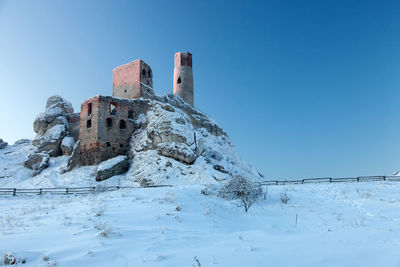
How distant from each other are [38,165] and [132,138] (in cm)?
1409

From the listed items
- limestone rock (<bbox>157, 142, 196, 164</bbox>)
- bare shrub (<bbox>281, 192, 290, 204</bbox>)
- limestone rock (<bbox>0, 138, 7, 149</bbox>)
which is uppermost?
limestone rock (<bbox>0, 138, 7, 149</bbox>)

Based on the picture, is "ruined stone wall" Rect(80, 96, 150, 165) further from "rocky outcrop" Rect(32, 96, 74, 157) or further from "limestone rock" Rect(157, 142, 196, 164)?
"limestone rock" Rect(157, 142, 196, 164)

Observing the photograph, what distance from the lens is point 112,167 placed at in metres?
30.3

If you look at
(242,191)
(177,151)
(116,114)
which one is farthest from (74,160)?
(242,191)

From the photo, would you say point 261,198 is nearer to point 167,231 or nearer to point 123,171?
point 167,231

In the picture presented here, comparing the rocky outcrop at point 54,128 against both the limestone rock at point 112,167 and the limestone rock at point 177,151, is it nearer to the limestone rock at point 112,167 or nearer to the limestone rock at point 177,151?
the limestone rock at point 112,167

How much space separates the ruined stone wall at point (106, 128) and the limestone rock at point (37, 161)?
6.66 meters

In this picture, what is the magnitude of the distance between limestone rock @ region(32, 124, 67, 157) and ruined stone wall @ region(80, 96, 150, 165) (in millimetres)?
6617

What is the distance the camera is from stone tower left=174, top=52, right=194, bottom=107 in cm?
5081

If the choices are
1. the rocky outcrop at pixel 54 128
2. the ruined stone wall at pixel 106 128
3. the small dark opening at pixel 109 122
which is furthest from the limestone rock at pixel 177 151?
the rocky outcrop at pixel 54 128

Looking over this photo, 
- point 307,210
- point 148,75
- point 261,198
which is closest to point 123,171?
point 148,75

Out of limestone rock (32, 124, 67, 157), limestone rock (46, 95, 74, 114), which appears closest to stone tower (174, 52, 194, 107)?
limestone rock (46, 95, 74, 114)

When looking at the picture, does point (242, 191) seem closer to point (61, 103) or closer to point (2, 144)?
point (61, 103)

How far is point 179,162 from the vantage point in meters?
30.1
